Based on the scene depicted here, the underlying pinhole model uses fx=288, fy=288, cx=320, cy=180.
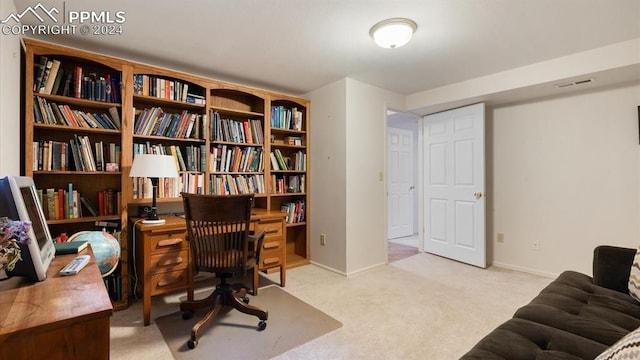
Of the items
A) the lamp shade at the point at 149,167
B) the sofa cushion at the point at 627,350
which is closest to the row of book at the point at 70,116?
the lamp shade at the point at 149,167

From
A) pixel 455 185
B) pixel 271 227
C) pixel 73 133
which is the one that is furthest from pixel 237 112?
pixel 455 185

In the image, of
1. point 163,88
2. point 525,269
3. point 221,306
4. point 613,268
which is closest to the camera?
point 613,268

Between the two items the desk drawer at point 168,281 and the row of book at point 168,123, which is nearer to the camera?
the desk drawer at point 168,281

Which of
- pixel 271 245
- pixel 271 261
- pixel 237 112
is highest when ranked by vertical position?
pixel 237 112

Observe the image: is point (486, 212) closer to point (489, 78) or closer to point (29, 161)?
point (489, 78)

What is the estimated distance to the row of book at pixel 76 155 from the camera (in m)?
2.15

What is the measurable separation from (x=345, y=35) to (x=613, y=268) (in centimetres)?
216

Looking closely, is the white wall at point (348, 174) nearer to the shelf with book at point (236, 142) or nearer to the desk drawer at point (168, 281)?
the shelf with book at point (236, 142)

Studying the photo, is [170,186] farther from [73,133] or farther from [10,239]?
[10,239]

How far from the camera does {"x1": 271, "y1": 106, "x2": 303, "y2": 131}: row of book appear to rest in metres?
3.39

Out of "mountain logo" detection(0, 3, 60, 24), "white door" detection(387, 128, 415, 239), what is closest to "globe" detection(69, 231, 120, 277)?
"mountain logo" detection(0, 3, 60, 24)

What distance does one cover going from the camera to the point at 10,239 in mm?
841

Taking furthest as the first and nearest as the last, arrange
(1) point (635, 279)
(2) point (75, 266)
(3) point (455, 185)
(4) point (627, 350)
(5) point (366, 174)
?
(3) point (455, 185) → (5) point (366, 174) → (1) point (635, 279) → (2) point (75, 266) → (4) point (627, 350)

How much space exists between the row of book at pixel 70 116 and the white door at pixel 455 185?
355 centimetres
